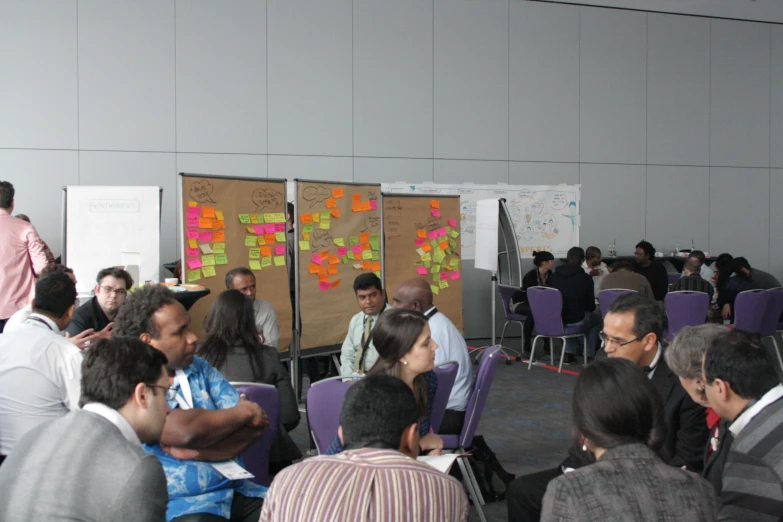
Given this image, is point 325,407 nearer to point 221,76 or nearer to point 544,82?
point 221,76

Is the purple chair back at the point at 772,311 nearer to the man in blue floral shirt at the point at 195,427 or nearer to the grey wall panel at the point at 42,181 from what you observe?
the man in blue floral shirt at the point at 195,427

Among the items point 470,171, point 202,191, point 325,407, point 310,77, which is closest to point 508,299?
point 470,171

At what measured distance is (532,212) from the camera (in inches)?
394

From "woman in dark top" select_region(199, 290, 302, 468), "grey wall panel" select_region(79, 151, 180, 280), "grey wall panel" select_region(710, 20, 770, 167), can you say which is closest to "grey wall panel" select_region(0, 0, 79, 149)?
"grey wall panel" select_region(79, 151, 180, 280)

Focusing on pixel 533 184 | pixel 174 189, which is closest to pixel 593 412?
pixel 174 189

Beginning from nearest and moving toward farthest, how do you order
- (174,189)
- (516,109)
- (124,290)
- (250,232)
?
1. (124,290)
2. (250,232)
3. (174,189)
4. (516,109)

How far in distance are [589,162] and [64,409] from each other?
8.91m

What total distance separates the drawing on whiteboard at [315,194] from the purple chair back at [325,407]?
327 cm

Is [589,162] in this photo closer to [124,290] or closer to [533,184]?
[533,184]

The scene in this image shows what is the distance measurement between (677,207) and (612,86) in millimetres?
2082

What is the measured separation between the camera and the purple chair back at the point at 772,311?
7387mm

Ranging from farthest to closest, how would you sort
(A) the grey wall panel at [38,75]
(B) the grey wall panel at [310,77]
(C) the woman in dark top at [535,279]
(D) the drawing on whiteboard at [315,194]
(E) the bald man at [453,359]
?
(B) the grey wall panel at [310,77]
(C) the woman in dark top at [535,279]
(A) the grey wall panel at [38,75]
(D) the drawing on whiteboard at [315,194]
(E) the bald man at [453,359]

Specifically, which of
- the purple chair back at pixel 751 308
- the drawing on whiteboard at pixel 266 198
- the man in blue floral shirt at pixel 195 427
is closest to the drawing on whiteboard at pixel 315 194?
the drawing on whiteboard at pixel 266 198

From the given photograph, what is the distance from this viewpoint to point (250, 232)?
5883 mm
